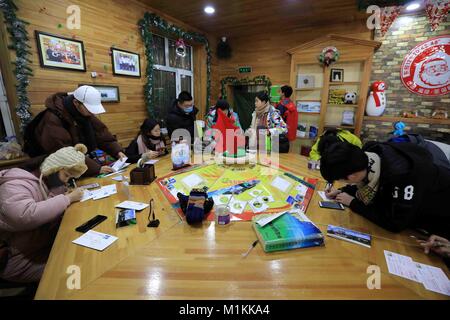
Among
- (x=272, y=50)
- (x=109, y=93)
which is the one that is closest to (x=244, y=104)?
(x=272, y=50)

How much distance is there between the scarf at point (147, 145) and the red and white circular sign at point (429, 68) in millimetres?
4205

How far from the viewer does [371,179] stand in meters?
1.28

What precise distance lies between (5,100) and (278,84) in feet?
14.8

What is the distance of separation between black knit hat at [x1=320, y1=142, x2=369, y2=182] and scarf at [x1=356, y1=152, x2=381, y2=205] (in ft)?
0.25

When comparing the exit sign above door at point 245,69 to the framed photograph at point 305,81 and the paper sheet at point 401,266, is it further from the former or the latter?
the paper sheet at point 401,266

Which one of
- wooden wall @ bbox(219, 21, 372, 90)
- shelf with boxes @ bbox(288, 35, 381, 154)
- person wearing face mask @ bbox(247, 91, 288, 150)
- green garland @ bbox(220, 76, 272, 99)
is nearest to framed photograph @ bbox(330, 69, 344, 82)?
shelf with boxes @ bbox(288, 35, 381, 154)

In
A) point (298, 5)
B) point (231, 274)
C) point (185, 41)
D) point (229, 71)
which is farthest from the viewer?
point (229, 71)

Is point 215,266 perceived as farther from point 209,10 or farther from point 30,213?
point 209,10

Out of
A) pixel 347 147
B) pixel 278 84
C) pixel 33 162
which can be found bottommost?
pixel 33 162

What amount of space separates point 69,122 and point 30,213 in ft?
3.70

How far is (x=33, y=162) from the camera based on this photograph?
4.66 feet
